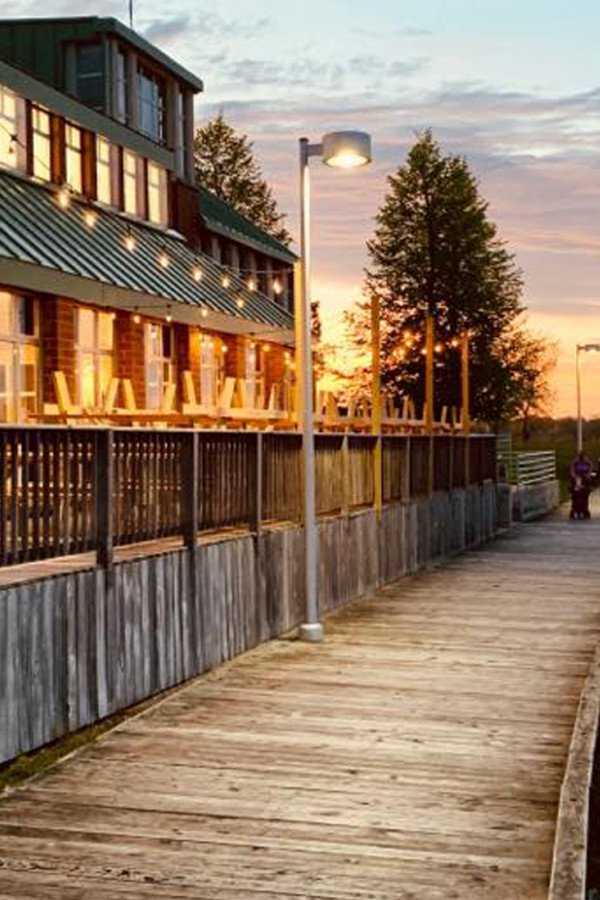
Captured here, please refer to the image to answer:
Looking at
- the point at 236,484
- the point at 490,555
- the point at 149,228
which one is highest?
the point at 149,228

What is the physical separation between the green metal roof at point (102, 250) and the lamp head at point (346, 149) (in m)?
10.1

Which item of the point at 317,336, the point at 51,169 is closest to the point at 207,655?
the point at 51,169

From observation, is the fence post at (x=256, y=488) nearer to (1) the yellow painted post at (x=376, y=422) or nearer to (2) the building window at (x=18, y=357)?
(1) the yellow painted post at (x=376, y=422)

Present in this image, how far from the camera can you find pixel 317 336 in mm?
101812

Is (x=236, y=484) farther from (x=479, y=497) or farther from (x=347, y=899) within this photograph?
(x=479, y=497)

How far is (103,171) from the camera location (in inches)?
1174

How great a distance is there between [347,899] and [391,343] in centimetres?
6618

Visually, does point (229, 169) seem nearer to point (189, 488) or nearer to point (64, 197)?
point (64, 197)

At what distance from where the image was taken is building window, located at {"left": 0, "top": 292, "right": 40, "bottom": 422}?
24.4m

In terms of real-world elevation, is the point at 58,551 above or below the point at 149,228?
below

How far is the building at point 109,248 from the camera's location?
2452cm

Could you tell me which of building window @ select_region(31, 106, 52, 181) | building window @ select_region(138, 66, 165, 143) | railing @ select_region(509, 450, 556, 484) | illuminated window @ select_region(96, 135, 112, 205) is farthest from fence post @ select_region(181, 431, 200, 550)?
railing @ select_region(509, 450, 556, 484)

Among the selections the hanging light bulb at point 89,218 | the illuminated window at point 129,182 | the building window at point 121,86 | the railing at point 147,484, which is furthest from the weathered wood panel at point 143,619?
the building window at point 121,86

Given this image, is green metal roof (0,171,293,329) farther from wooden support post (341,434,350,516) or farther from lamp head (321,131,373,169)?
lamp head (321,131,373,169)
